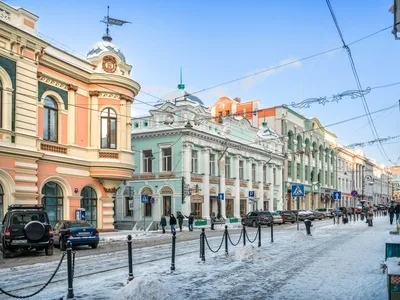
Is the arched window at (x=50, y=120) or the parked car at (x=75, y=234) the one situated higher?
the arched window at (x=50, y=120)

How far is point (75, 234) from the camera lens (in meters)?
20.1

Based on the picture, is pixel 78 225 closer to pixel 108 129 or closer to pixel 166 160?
pixel 108 129

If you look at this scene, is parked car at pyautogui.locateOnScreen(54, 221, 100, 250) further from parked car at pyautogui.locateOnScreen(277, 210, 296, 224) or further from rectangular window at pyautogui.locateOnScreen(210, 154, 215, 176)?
parked car at pyautogui.locateOnScreen(277, 210, 296, 224)

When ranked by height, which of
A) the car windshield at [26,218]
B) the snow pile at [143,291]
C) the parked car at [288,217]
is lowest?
the parked car at [288,217]

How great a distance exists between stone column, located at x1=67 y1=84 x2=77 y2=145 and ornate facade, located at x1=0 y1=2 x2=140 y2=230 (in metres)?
0.06

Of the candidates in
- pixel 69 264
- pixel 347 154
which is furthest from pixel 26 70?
pixel 347 154

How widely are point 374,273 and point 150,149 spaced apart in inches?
1281

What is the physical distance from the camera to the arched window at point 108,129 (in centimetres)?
2977

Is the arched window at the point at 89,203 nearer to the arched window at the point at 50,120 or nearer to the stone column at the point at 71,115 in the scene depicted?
the stone column at the point at 71,115

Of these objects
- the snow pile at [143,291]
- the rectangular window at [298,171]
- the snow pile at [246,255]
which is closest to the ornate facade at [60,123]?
the snow pile at [246,255]

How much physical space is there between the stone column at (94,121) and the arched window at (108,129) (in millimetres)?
392

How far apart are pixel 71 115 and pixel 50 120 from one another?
1604 mm

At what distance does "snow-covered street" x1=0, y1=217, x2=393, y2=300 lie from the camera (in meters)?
9.24

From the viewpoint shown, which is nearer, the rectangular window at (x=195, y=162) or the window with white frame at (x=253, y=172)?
the rectangular window at (x=195, y=162)
